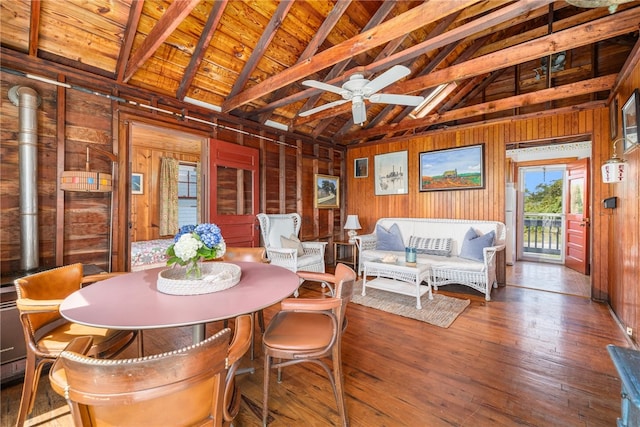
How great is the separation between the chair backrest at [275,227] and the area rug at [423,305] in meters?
1.45

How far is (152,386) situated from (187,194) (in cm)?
688

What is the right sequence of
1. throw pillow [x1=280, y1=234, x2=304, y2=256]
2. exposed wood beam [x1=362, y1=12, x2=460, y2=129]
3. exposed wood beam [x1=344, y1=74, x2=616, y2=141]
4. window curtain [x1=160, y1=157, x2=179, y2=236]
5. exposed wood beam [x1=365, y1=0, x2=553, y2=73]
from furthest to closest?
window curtain [x1=160, y1=157, x2=179, y2=236], throw pillow [x1=280, y1=234, x2=304, y2=256], exposed wood beam [x1=362, y1=12, x2=460, y2=129], exposed wood beam [x1=344, y1=74, x2=616, y2=141], exposed wood beam [x1=365, y1=0, x2=553, y2=73]

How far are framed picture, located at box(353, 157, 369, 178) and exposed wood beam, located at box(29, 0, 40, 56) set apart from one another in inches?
196

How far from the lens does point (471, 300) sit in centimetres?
366

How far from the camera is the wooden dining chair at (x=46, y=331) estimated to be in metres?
1.48

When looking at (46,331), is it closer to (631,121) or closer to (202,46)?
(202,46)

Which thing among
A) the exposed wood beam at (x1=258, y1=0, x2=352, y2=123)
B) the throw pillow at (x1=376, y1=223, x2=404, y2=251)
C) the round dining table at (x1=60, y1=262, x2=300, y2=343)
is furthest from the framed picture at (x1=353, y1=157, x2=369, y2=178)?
the round dining table at (x1=60, y1=262, x2=300, y2=343)

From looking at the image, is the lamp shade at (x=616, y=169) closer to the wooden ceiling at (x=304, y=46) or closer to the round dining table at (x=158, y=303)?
the wooden ceiling at (x=304, y=46)

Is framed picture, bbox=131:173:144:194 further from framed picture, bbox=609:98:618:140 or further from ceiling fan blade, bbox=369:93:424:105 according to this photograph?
framed picture, bbox=609:98:618:140

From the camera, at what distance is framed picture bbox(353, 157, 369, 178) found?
5.96 metres

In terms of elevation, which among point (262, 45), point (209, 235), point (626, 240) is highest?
point (262, 45)

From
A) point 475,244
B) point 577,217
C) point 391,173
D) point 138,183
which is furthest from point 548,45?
point 138,183

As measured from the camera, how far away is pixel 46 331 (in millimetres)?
1686

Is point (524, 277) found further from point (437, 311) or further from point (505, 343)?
point (505, 343)
